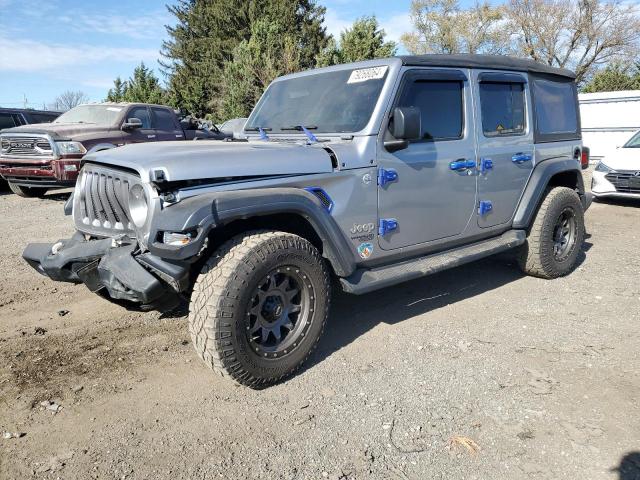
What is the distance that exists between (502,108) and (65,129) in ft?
26.2

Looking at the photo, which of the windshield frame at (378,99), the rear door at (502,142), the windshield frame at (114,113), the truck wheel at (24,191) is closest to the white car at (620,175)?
the rear door at (502,142)

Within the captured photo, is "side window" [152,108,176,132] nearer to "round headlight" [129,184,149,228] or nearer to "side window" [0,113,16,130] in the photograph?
A: "side window" [0,113,16,130]

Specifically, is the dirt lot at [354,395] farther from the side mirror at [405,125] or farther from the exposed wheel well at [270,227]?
the side mirror at [405,125]

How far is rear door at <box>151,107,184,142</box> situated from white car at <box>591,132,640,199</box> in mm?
8576

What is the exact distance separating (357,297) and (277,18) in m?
30.2

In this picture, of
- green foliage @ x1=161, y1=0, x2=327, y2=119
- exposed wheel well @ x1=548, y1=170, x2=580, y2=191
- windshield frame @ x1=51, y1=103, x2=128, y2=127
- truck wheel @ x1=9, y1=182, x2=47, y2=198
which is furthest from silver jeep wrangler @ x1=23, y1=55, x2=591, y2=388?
green foliage @ x1=161, y1=0, x2=327, y2=119

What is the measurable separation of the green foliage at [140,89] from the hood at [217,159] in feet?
90.3

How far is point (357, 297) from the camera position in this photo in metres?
4.77

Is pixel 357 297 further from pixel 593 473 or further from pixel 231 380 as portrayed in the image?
pixel 593 473

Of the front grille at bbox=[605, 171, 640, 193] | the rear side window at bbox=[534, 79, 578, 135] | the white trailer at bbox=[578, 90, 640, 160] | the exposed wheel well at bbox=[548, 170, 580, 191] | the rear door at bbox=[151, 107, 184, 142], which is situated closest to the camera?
the rear side window at bbox=[534, 79, 578, 135]

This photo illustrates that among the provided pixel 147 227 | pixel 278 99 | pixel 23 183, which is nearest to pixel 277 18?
pixel 23 183

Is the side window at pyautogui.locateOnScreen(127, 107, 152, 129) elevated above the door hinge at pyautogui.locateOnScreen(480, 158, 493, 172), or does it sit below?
above

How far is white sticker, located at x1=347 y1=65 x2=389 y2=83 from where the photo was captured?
152 inches

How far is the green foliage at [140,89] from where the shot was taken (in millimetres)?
29156
